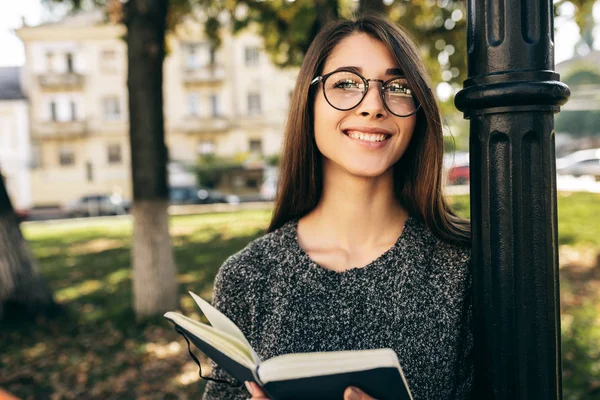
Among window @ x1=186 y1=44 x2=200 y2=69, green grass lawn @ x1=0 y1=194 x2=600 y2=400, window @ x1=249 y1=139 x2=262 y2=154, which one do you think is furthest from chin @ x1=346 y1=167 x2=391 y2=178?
window @ x1=186 y1=44 x2=200 y2=69

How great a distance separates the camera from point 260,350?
1.65 metres

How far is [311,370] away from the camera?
1061mm

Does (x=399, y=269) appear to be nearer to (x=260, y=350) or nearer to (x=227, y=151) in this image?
(x=260, y=350)

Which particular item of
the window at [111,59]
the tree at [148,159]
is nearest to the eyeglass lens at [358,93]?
the tree at [148,159]

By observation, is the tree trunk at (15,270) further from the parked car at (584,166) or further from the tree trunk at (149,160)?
the parked car at (584,166)

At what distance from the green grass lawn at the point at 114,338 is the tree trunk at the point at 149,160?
15.5 inches

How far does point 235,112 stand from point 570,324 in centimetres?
3151

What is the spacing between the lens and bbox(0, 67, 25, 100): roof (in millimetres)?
34531

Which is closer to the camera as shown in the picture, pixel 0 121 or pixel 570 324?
pixel 570 324

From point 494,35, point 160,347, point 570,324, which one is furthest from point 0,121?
point 494,35

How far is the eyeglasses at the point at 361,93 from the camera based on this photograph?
156 centimetres

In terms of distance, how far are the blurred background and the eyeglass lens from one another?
322 mm

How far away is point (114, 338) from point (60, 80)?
3332 centimetres

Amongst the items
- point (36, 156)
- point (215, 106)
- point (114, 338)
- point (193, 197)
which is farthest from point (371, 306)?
point (36, 156)
